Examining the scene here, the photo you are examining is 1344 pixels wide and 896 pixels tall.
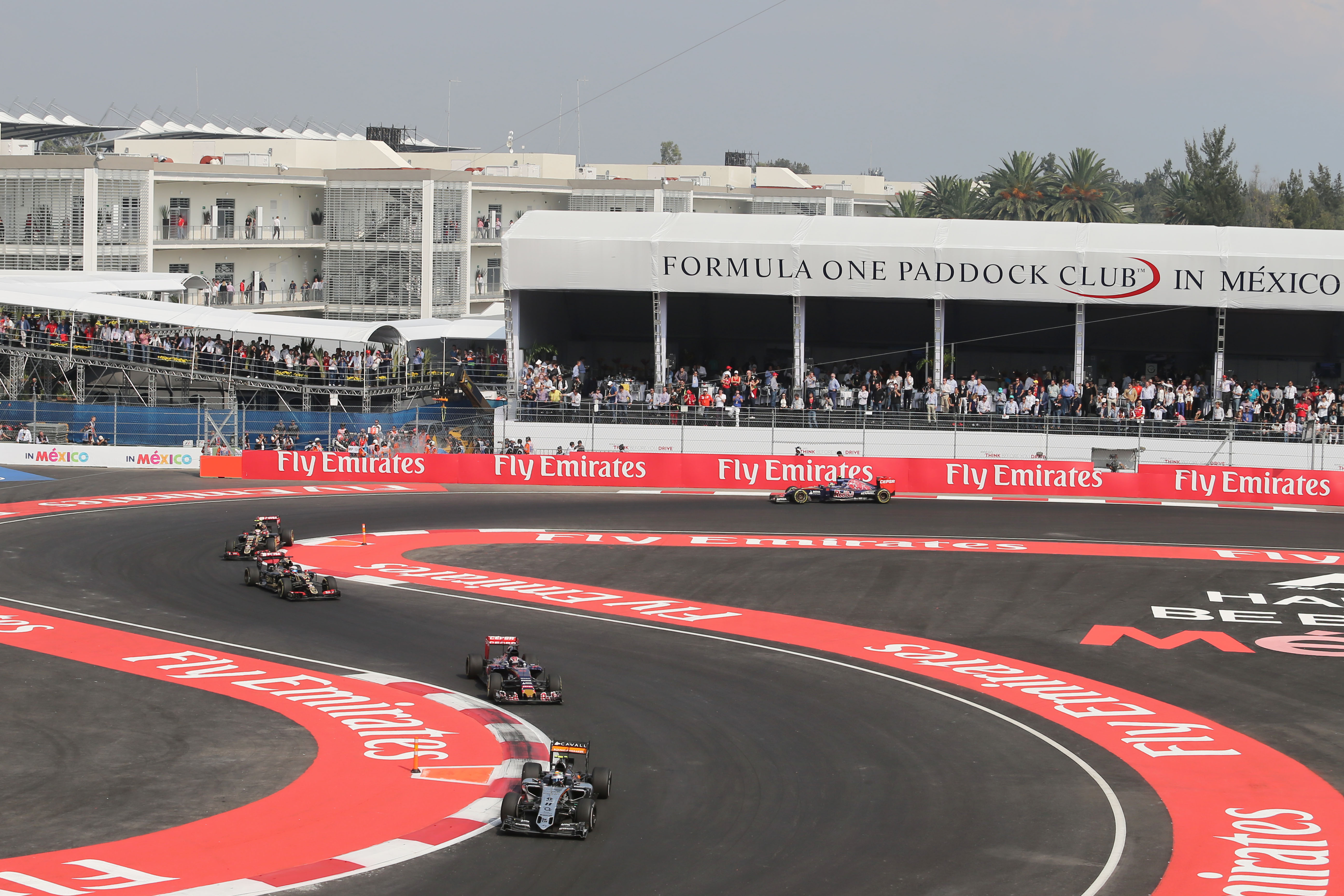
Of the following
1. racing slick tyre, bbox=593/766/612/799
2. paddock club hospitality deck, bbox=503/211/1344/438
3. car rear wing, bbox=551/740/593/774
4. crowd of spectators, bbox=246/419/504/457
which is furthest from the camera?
paddock club hospitality deck, bbox=503/211/1344/438

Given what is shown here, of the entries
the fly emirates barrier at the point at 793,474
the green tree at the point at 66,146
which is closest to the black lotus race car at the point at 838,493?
the fly emirates barrier at the point at 793,474

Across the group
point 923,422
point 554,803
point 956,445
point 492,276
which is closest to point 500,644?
point 554,803

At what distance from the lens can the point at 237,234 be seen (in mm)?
67500

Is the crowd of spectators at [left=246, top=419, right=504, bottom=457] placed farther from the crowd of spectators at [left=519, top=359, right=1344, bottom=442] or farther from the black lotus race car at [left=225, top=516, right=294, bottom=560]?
the black lotus race car at [left=225, top=516, right=294, bottom=560]

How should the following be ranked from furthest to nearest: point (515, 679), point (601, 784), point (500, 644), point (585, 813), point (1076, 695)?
1. point (500, 644)
2. point (1076, 695)
3. point (515, 679)
4. point (601, 784)
5. point (585, 813)

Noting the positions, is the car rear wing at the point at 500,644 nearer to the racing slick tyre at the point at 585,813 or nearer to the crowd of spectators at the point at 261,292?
the racing slick tyre at the point at 585,813

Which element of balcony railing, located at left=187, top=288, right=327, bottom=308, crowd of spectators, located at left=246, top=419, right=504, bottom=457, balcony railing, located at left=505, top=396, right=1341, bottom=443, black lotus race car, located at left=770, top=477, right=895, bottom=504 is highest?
balcony railing, located at left=187, top=288, right=327, bottom=308

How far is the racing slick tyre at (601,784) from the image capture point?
16109 mm

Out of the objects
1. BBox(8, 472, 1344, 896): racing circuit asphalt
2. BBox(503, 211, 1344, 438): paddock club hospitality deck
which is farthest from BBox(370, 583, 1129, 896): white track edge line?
BBox(503, 211, 1344, 438): paddock club hospitality deck

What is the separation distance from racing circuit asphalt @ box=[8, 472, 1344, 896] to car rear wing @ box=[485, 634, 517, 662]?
56 cm

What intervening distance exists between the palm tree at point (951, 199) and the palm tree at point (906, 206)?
3.22 feet

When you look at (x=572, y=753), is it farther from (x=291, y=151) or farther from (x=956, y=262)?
(x=291, y=151)

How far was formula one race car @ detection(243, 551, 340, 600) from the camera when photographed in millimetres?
27891

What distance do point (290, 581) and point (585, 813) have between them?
14.2 meters
